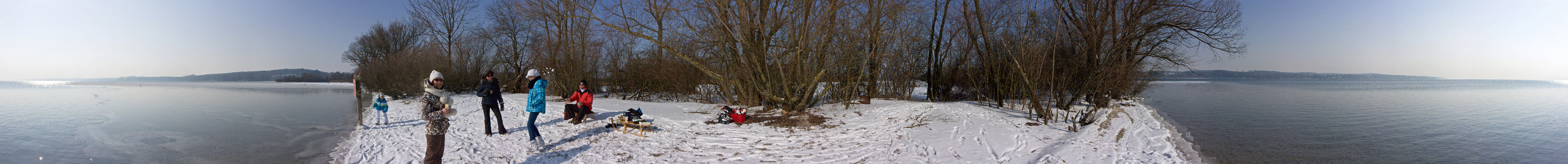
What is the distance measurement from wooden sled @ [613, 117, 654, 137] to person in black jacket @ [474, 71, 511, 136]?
1.24 m

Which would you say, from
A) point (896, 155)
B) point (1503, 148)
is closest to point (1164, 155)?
point (896, 155)

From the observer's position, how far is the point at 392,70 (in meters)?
20.3

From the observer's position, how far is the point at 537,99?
649 cm

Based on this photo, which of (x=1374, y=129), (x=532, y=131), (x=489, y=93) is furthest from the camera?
(x=1374, y=129)

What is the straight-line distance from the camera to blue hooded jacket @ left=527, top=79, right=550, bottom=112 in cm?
642

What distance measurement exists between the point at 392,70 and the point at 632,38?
10.5m

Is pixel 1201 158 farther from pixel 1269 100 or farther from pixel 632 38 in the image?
pixel 1269 100

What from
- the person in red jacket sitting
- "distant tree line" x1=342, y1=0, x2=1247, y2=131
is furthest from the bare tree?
the person in red jacket sitting

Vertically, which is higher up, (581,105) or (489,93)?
(489,93)

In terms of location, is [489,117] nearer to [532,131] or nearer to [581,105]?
[532,131]

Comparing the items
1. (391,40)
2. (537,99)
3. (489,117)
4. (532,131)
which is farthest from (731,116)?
(391,40)

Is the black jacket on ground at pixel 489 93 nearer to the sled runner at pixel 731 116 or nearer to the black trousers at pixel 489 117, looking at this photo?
the black trousers at pixel 489 117

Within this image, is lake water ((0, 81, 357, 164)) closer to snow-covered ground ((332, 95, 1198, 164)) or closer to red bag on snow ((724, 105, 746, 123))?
snow-covered ground ((332, 95, 1198, 164))

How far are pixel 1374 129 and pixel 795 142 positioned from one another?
10.5m
